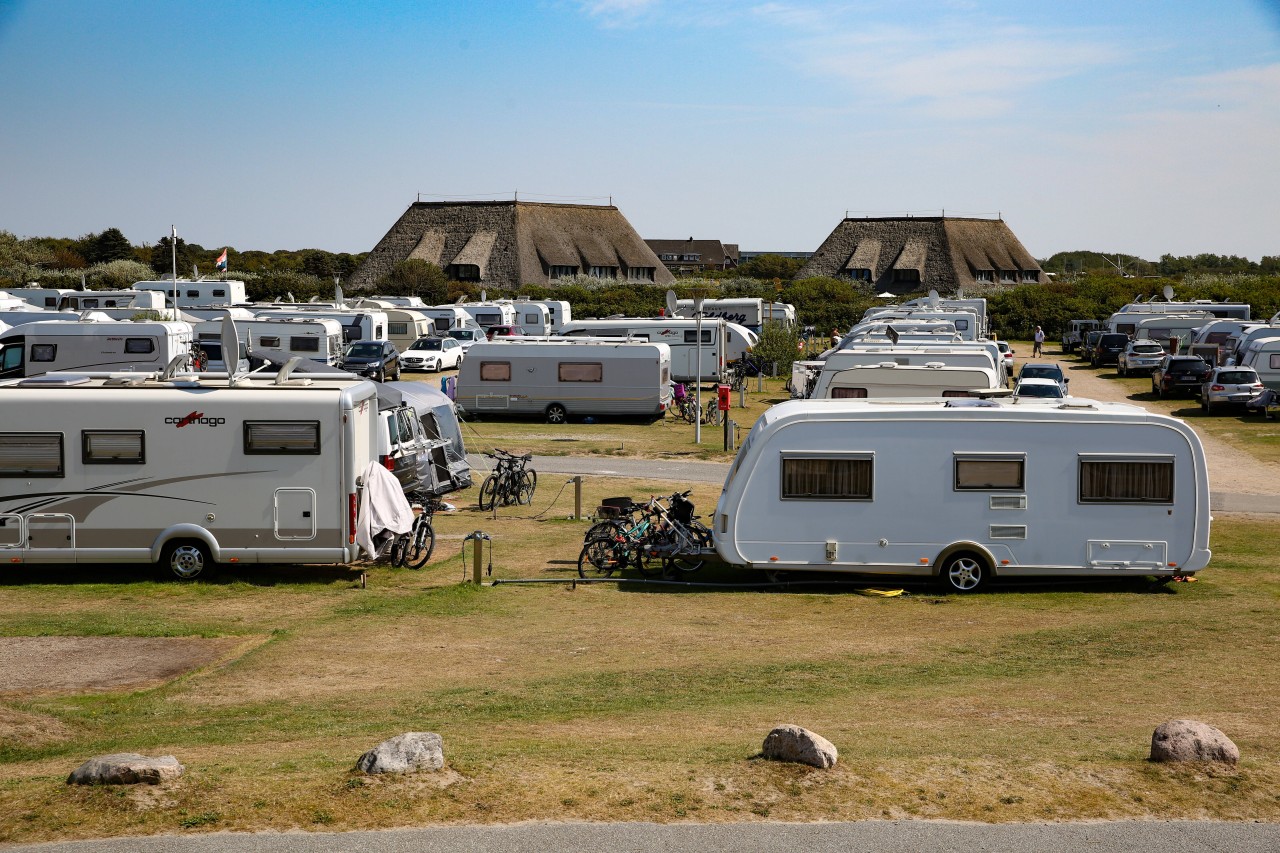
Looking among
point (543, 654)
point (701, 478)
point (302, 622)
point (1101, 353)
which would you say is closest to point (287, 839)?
point (543, 654)

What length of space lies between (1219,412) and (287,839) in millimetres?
33059

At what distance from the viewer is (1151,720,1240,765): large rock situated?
766 centimetres

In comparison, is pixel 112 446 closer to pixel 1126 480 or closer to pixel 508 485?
pixel 508 485

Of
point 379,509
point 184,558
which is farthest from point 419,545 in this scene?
point 184,558

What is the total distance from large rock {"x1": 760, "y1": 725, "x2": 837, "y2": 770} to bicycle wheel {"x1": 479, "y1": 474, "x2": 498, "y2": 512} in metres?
13.0

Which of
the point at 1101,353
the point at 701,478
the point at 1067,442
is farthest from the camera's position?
the point at 1101,353

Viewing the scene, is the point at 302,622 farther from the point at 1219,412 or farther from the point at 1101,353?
the point at 1101,353

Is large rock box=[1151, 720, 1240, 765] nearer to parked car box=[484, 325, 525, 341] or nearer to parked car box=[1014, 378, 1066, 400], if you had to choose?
parked car box=[1014, 378, 1066, 400]

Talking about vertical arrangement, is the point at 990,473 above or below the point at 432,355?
below

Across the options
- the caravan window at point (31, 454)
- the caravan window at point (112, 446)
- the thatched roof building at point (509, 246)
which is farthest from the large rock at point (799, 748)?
the thatched roof building at point (509, 246)

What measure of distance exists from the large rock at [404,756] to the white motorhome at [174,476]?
25.2ft

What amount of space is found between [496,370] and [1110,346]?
2862cm

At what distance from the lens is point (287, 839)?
666 centimetres

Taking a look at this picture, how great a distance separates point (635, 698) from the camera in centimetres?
1027
